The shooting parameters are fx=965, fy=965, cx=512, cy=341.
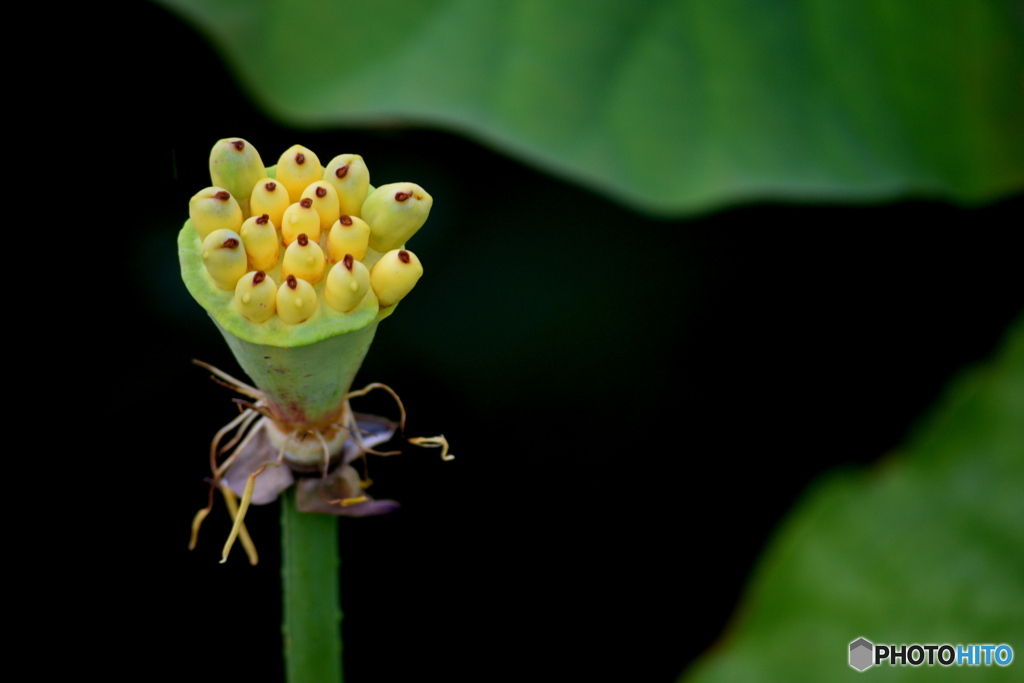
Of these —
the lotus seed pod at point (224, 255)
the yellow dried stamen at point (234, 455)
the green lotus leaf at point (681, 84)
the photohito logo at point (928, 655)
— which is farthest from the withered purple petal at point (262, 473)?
the photohito logo at point (928, 655)

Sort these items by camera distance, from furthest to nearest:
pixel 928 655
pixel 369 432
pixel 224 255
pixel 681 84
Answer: pixel 928 655 < pixel 681 84 < pixel 369 432 < pixel 224 255

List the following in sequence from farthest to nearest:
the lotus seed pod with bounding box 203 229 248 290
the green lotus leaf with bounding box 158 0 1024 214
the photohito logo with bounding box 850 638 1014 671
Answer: the photohito logo with bounding box 850 638 1014 671, the green lotus leaf with bounding box 158 0 1024 214, the lotus seed pod with bounding box 203 229 248 290

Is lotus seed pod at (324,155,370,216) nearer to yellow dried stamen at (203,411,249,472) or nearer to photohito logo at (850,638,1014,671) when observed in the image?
yellow dried stamen at (203,411,249,472)

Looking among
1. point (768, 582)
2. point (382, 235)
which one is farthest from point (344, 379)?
point (768, 582)

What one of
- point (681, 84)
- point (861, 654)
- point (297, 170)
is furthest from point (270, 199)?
point (861, 654)

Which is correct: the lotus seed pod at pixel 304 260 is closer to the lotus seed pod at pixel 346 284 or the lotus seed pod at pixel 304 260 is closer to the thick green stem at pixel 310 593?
the lotus seed pod at pixel 346 284

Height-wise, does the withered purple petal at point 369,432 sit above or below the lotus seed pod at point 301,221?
below

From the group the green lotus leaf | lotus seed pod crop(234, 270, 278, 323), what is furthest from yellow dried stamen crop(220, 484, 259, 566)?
the green lotus leaf

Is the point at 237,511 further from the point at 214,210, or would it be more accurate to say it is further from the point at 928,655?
the point at 928,655
